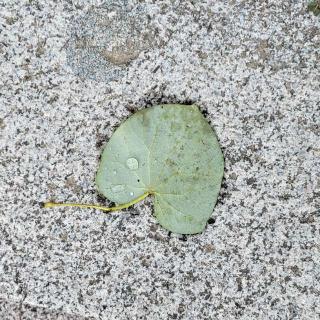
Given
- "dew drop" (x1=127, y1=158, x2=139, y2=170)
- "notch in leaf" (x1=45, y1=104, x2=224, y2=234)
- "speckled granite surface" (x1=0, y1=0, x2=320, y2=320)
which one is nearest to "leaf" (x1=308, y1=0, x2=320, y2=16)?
"speckled granite surface" (x1=0, y1=0, x2=320, y2=320)

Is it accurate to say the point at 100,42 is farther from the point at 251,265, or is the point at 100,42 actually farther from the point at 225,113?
the point at 251,265

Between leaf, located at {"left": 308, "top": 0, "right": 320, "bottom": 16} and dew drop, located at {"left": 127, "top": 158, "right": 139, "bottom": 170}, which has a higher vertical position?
leaf, located at {"left": 308, "top": 0, "right": 320, "bottom": 16}

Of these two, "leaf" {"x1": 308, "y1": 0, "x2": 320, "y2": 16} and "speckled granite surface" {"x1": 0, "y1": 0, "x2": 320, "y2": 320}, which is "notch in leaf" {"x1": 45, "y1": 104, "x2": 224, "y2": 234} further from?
"leaf" {"x1": 308, "y1": 0, "x2": 320, "y2": 16}

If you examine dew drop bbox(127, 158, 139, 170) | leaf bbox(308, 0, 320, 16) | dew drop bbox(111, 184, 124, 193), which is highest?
leaf bbox(308, 0, 320, 16)

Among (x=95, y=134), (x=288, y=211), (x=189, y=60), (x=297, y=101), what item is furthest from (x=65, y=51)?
(x=288, y=211)

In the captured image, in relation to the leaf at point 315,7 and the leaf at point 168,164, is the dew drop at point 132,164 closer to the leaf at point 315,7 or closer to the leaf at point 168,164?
the leaf at point 168,164

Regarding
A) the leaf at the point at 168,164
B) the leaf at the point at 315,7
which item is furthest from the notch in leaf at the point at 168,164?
the leaf at the point at 315,7

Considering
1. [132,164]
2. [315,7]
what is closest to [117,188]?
[132,164]

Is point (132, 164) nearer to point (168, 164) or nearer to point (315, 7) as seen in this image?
point (168, 164)
